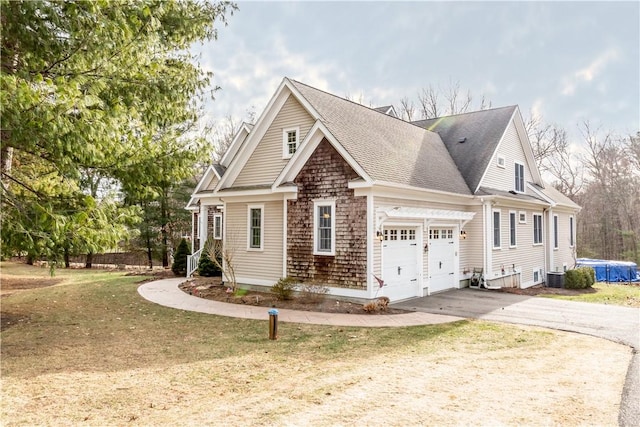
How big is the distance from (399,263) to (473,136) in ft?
30.5

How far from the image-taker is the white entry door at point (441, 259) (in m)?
14.5

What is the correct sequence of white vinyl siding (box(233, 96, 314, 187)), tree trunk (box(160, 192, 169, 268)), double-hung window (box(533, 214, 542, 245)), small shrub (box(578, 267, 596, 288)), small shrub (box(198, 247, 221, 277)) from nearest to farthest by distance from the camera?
white vinyl siding (box(233, 96, 314, 187)) → small shrub (box(578, 267, 596, 288)) → small shrub (box(198, 247, 221, 277)) → double-hung window (box(533, 214, 542, 245)) → tree trunk (box(160, 192, 169, 268))

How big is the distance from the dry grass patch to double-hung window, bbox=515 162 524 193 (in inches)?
466

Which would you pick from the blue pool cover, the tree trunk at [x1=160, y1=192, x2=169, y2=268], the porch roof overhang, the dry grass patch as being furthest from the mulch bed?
the blue pool cover

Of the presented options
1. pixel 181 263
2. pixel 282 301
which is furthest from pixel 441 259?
pixel 181 263

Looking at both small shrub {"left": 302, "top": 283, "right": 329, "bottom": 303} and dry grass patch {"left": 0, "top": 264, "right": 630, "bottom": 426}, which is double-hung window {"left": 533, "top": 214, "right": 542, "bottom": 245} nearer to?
dry grass patch {"left": 0, "top": 264, "right": 630, "bottom": 426}

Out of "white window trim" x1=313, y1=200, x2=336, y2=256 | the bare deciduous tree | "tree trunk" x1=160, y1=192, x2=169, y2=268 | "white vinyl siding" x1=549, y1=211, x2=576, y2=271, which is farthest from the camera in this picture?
the bare deciduous tree

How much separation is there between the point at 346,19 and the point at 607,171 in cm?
2957

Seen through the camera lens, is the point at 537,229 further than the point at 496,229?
Yes

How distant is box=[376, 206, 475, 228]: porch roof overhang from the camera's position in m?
12.1

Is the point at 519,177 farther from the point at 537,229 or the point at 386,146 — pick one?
the point at 386,146

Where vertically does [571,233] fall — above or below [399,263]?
above

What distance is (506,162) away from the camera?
18.8m

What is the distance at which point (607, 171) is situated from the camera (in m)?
33.9
